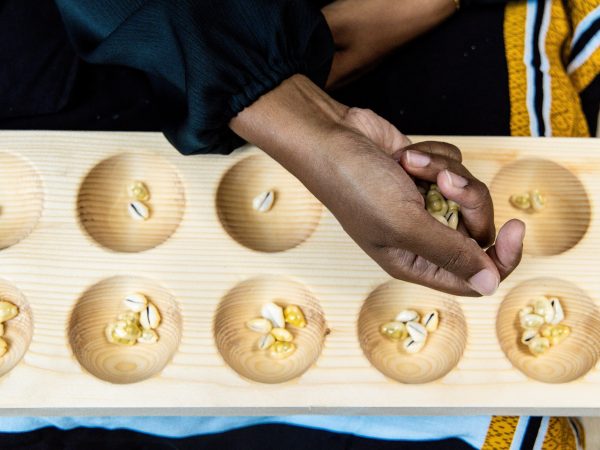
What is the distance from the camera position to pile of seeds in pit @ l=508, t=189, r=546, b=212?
0.79 metres

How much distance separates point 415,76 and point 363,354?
54cm

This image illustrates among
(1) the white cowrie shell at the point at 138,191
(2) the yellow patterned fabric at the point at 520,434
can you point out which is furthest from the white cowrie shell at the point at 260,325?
(2) the yellow patterned fabric at the point at 520,434

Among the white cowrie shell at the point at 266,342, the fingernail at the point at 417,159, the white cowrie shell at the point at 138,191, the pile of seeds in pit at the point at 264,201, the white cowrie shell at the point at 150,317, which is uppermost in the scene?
the fingernail at the point at 417,159

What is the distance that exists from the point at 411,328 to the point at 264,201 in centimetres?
25

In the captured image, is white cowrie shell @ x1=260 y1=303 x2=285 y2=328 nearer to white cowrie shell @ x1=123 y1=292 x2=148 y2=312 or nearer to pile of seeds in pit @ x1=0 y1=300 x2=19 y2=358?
white cowrie shell @ x1=123 y1=292 x2=148 y2=312

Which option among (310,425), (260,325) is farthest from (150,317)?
(310,425)

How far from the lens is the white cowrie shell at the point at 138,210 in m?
0.78

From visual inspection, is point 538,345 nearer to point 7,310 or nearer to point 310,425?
point 310,425

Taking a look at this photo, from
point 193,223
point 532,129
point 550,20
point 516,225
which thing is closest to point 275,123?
point 193,223

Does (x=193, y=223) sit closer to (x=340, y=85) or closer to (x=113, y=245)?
(x=113, y=245)

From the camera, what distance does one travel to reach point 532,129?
94cm

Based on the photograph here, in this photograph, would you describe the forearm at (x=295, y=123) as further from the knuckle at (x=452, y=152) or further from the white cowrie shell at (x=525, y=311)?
the white cowrie shell at (x=525, y=311)

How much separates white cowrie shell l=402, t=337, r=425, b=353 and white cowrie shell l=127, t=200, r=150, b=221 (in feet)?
1.24

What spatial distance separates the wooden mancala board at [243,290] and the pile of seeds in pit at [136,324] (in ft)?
0.04
